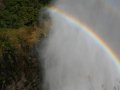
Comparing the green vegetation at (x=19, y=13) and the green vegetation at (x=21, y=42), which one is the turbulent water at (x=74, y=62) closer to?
the green vegetation at (x=21, y=42)

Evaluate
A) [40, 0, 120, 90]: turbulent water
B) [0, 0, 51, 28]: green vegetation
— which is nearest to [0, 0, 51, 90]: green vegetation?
[0, 0, 51, 28]: green vegetation

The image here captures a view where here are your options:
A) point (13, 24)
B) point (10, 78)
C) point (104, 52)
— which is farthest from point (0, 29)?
point (104, 52)

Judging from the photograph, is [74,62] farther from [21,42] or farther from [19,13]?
[19,13]

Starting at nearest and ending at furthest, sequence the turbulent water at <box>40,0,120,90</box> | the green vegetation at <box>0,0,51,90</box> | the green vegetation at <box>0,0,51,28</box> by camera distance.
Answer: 1. the green vegetation at <box>0,0,51,90</box>
2. the turbulent water at <box>40,0,120,90</box>
3. the green vegetation at <box>0,0,51,28</box>

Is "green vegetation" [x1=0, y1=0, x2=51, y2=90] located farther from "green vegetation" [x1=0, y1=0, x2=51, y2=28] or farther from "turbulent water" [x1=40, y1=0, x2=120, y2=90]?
"turbulent water" [x1=40, y1=0, x2=120, y2=90]

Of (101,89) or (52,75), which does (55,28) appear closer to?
(52,75)
